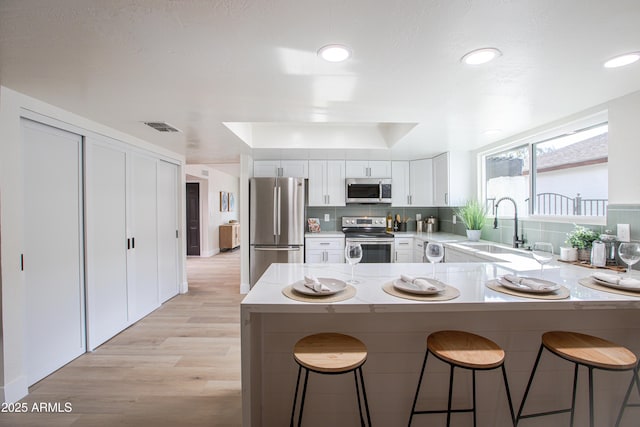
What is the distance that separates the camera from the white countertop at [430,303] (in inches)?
47.5

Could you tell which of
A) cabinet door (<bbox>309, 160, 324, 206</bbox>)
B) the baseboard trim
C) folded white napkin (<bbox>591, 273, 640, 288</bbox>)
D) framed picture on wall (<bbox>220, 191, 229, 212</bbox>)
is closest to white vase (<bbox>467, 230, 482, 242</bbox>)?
folded white napkin (<bbox>591, 273, 640, 288</bbox>)

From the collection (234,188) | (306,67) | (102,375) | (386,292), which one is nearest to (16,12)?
(306,67)

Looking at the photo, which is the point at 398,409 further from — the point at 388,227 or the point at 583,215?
the point at 388,227

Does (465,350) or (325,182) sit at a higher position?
(325,182)

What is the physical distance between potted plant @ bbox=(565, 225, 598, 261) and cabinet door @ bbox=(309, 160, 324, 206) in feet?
9.92

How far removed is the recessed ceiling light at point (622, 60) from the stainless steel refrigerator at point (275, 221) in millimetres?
3166

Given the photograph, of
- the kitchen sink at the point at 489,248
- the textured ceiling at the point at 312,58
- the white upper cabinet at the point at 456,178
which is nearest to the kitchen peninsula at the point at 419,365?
the textured ceiling at the point at 312,58

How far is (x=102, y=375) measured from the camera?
2.17m

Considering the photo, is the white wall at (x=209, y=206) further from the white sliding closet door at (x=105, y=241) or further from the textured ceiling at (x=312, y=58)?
the textured ceiling at (x=312, y=58)

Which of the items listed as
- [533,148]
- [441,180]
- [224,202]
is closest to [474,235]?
[441,180]

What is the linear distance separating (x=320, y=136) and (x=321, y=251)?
169 centimetres

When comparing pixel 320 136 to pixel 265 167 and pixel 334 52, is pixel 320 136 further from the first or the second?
pixel 334 52

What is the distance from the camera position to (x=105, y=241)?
107 inches

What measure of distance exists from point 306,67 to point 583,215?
262 cm
